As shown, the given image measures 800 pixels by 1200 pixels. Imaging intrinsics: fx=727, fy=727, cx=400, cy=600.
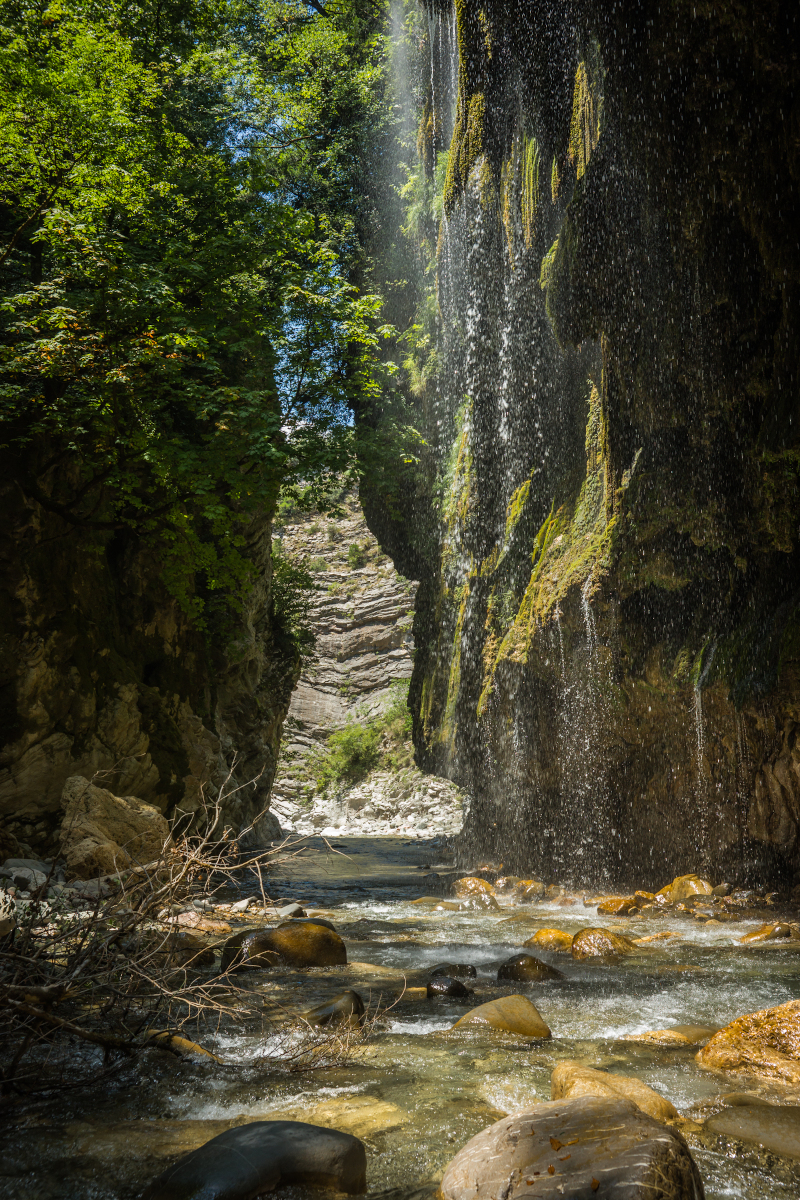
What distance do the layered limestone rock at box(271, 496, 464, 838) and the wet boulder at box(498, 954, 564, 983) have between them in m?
30.1

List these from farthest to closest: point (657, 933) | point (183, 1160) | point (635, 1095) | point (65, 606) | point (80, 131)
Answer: point (65, 606)
point (80, 131)
point (657, 933)
point (635, 1095)
point (183, 1160)

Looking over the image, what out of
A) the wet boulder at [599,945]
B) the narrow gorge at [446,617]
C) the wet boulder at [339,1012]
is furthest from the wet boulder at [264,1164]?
the wet boulder at [599,945]

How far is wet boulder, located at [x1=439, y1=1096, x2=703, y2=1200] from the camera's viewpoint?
2086 mm

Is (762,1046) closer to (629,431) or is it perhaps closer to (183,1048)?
(183,1048)

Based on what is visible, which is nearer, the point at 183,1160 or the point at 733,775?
the point at 183,1160

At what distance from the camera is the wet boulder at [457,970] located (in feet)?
19.5

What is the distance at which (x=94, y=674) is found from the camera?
35.0ft

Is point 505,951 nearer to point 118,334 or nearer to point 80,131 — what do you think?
point 118,334

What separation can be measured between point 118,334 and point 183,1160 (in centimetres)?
884

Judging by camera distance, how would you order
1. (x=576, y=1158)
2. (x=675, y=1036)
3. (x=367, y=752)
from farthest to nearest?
(x=367, y=752)
(x=675, y=1036)
(x=576, y=1158)

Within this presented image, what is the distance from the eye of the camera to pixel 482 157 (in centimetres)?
1517

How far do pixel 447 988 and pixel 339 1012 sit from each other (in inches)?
49.5

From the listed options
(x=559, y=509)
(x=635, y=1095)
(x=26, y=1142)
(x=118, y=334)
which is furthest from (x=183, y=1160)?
(x=559, y=509)

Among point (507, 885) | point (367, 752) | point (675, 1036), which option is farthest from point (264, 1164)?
point (367, 752)
